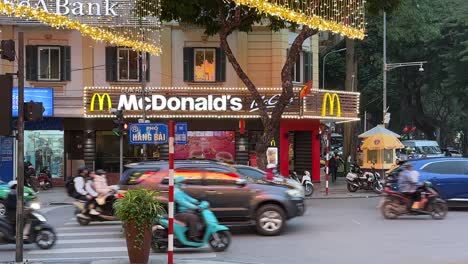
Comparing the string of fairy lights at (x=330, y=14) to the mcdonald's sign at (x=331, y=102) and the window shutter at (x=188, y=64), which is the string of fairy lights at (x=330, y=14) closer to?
the mcdonald's sign at (x=331, y=102)

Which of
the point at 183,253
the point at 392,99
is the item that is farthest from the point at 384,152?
the point at 392,99

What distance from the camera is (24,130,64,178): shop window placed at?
28.8m

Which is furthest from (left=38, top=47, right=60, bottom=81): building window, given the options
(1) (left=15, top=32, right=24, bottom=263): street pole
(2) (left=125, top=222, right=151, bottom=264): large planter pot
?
(2) (left=125, top=222, right=151, bottom=264): large planter pot

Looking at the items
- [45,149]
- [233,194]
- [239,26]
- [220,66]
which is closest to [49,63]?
[45,149]

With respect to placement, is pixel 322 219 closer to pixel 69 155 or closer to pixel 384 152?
pixel 384 152

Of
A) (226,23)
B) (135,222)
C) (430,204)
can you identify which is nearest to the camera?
(135,222)

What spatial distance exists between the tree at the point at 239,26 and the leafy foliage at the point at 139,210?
480 inches

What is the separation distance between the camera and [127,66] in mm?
28359

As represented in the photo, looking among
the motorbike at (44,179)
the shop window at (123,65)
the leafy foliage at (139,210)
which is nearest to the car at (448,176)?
the leafy foliage at (139,210)

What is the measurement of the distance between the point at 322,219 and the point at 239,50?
13.1 meters

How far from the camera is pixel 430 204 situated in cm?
1645

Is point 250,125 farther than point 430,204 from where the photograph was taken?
Yes

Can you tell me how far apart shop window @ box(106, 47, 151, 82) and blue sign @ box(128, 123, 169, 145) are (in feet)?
11.8

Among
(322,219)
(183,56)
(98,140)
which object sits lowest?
(322,219)
